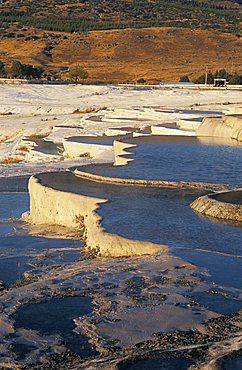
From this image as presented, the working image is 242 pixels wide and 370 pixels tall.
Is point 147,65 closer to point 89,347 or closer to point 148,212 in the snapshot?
point 148,212

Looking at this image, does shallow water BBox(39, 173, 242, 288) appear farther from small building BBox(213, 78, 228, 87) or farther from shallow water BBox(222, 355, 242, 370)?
small building BBox(213, 78, 228, 87)

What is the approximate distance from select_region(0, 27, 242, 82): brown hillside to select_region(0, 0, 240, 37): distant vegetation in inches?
175

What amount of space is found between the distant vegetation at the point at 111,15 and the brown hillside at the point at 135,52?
4.45 m

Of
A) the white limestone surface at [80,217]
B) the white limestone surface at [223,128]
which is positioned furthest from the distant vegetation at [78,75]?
the white limestone surface at [80,217]

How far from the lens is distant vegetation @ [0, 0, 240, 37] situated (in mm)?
76375

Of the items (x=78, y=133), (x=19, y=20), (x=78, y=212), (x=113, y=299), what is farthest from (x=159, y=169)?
(x=19, y=20)

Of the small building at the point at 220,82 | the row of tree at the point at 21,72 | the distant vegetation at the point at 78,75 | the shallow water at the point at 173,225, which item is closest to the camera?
the shallow water at the point at 173,225

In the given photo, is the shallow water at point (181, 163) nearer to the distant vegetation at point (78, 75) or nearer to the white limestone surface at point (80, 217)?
the white limestone surface at point (80, 217)

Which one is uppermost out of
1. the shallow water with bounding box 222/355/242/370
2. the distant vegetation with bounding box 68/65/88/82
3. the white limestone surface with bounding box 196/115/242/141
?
the shallow water with bounding box 222/355/242/370

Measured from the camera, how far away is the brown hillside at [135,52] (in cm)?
6026

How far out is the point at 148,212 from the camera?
9.24 m

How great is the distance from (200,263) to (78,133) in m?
15.5

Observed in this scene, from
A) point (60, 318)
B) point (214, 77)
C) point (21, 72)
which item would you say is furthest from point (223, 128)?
point (21, 72)

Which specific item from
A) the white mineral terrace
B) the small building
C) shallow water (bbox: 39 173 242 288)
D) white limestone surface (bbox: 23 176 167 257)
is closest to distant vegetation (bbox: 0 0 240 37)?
the small building
